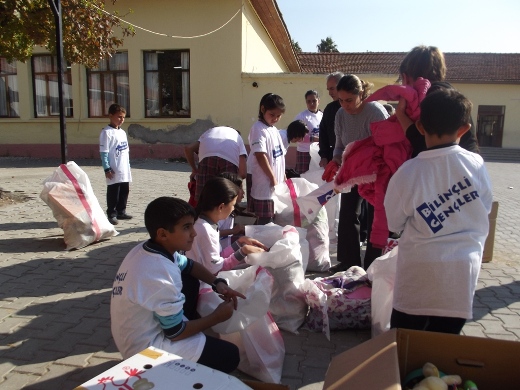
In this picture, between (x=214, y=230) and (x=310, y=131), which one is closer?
(x=214, y=230)

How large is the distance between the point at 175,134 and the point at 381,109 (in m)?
11.8

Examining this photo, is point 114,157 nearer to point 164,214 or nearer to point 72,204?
point 72,204

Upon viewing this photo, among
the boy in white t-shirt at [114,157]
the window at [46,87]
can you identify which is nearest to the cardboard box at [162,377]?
the boy in white t-shirt at [114,157]

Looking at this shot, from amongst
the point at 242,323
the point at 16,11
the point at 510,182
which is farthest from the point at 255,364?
the point at 510,182

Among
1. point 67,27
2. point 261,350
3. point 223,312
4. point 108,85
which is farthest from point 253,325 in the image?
point 108,85

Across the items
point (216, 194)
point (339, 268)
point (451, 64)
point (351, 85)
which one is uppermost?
point (451, 64)

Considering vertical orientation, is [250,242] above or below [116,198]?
above

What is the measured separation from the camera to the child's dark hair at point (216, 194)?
A: 2840 mm

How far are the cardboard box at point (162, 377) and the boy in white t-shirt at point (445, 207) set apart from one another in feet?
3.09

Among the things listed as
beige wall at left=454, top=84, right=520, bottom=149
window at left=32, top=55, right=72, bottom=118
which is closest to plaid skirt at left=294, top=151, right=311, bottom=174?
window at left=32, top=55, right=72, bottom=118

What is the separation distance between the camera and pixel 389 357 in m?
1.43

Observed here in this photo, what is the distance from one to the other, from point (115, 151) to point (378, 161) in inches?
163

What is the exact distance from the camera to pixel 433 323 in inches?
82.0

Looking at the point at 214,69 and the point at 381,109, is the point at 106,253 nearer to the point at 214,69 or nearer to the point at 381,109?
the point at 381,109
